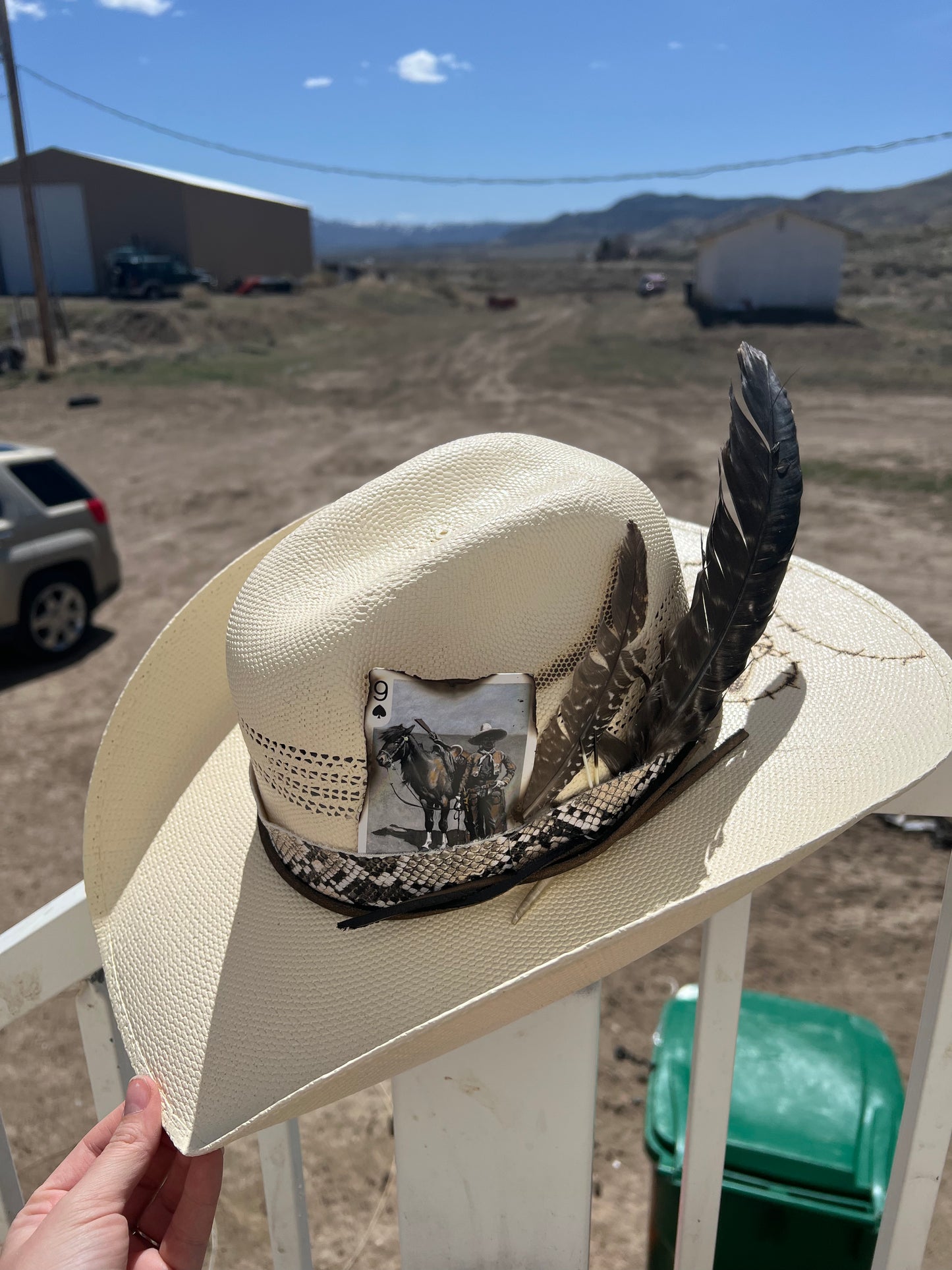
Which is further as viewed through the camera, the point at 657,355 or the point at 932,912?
the point at 657,355

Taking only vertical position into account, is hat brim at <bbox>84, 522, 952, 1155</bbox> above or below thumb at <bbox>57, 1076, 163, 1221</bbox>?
above

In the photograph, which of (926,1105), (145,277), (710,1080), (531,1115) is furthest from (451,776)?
(145,277)

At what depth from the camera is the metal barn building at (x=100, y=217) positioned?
4006cm

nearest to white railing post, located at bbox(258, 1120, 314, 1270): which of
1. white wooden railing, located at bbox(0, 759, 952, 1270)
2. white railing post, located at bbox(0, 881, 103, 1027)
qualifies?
white wooden railing, located at bbox(0, 759, 952, 1270)

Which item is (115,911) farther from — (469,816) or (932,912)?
(932,912)

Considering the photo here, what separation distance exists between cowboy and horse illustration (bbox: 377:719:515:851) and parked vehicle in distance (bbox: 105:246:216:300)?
124 feet

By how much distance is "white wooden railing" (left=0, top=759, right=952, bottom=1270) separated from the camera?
137cm

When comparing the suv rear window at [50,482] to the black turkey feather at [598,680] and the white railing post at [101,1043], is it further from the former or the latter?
the black turkey feather at [598,680]

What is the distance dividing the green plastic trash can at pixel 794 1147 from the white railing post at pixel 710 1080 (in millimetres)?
462

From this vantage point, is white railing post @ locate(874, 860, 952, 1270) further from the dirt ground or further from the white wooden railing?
the dirt ground

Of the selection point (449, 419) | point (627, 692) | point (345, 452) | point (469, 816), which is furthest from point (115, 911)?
point (449, 419)

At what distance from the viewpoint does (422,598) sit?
1201 millimetres

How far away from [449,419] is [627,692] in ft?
53.1

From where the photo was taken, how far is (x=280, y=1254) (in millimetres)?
1687
